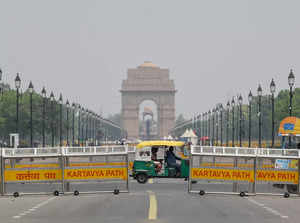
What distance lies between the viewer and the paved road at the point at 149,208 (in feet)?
67.9

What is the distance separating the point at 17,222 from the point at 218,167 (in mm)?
10005

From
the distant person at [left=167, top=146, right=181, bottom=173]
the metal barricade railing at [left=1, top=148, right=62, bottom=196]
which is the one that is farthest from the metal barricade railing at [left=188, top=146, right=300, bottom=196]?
the distant person at [left=167, top=146, right=181, bottom=173]

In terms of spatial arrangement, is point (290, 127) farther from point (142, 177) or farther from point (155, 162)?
point (142, 177)

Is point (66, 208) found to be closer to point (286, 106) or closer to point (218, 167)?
point (218, 167)

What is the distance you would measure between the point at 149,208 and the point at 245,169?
6182 mm

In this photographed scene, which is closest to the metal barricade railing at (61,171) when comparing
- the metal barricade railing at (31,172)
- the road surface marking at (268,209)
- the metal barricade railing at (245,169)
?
the metal barricade railing at (31,172)

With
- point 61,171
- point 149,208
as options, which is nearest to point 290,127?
point 61,171

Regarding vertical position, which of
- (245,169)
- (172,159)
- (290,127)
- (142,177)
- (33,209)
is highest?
(290,127)

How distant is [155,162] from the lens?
3569cm

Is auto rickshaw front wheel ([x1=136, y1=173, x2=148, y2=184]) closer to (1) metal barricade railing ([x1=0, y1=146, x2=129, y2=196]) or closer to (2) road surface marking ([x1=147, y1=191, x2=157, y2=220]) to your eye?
(2) road surface marking ([x1=147, y1=191, x2=157, y2=220])

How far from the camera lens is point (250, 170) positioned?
93.2ft

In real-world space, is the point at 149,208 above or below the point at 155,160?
below

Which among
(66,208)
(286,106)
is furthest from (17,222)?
(286,106)

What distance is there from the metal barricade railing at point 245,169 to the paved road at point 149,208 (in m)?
0.56
